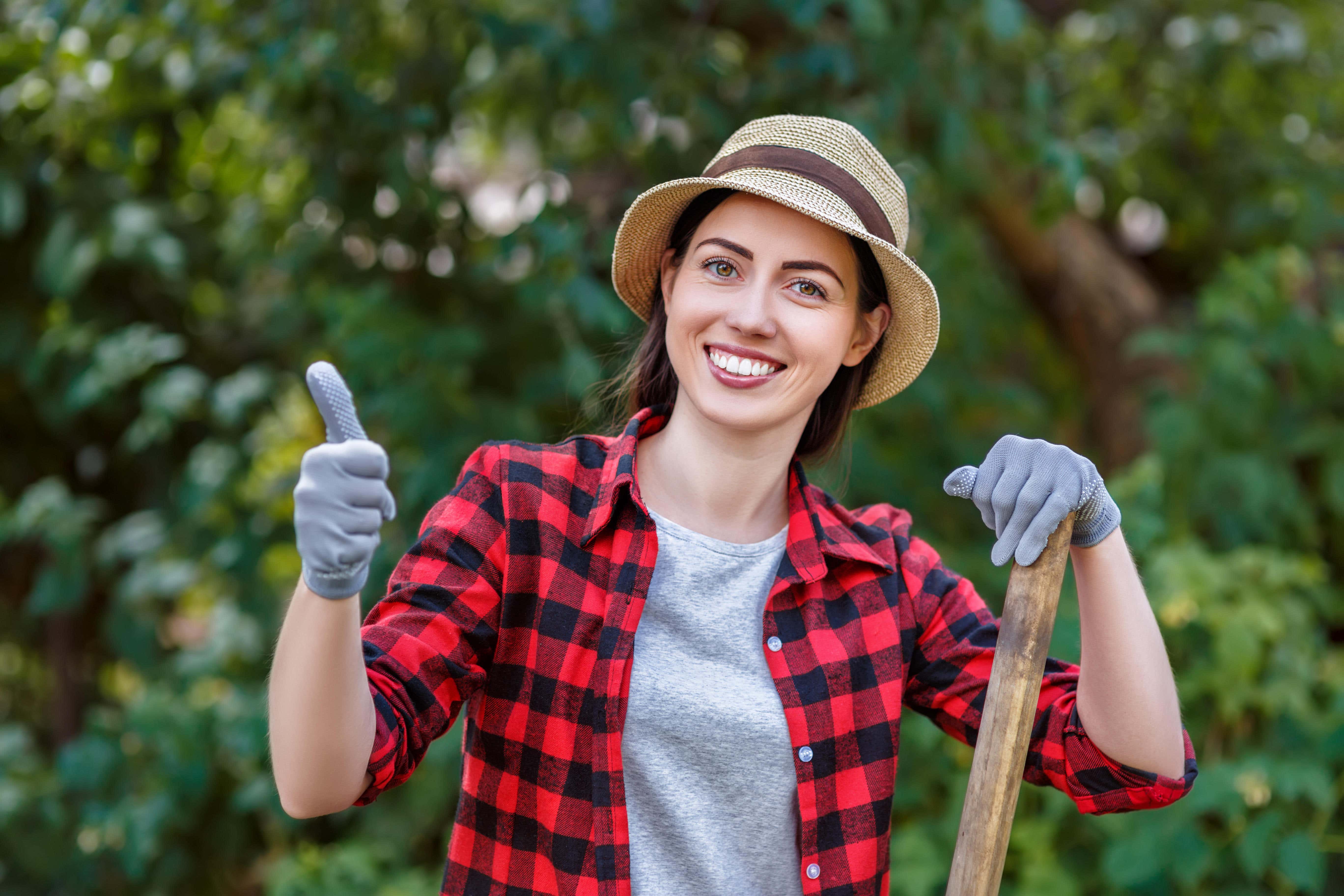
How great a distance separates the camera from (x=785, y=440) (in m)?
1.69

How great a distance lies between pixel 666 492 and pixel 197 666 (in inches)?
90.0

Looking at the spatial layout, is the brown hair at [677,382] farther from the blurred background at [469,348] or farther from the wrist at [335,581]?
the wrist at [335,581]

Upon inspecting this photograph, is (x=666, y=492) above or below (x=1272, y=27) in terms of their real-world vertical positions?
below

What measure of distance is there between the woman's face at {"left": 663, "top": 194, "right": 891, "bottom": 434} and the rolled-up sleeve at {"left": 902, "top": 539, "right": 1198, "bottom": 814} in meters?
0.34

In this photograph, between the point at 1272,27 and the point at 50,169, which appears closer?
the point at 50,169

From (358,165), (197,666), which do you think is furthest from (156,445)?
(358,165)

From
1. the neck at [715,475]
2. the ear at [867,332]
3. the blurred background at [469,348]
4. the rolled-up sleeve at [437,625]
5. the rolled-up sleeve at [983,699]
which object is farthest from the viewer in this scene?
the blurred background at [469,348]

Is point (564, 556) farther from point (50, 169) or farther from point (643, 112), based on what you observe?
point (50, 169)

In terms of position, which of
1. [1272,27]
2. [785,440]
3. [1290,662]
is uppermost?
[1272,27]

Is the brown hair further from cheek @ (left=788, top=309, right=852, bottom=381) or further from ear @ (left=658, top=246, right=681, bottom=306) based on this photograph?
cheek @ (left=788, top=309, right=852, bottom=381)

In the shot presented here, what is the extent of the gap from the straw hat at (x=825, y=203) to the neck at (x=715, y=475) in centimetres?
24

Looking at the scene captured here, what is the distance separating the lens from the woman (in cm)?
145

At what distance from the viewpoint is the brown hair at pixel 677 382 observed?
179cm

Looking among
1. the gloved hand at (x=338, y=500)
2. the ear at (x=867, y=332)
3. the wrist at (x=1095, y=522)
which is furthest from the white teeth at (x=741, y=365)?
the gloved hand at (x=338, y=500)
